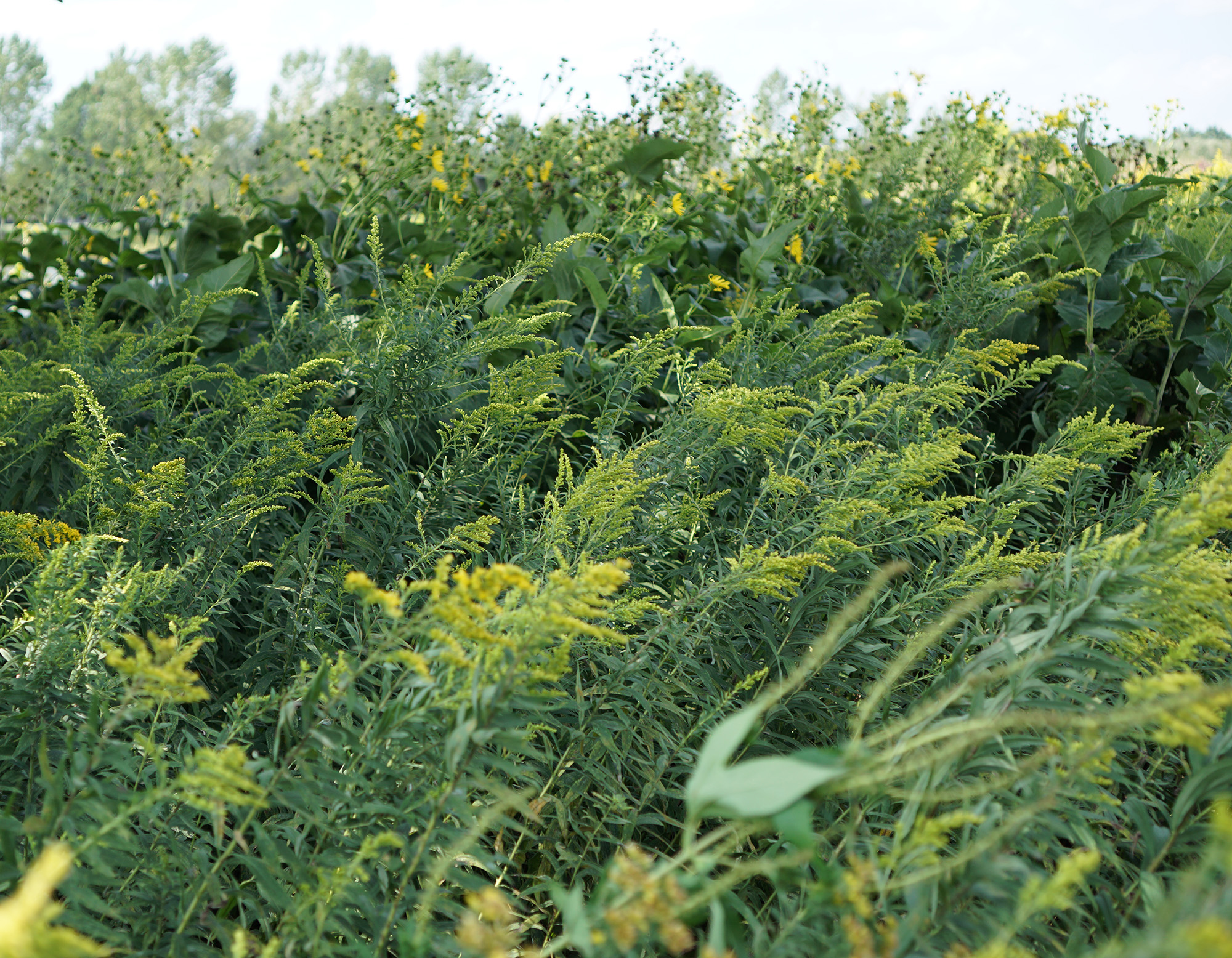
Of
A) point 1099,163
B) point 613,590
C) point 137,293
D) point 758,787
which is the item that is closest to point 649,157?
point 1099,163

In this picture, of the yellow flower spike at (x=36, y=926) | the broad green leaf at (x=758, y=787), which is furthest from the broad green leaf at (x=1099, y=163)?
the yellow flower spike at (x=36, y=926)

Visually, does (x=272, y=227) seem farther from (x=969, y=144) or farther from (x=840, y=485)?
(x=969, y=144)

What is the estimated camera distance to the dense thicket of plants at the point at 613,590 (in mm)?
1000

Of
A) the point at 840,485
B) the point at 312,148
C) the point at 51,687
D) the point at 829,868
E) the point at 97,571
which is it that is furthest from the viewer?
the point at 312,148

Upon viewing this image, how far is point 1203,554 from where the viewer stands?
52.9 inches

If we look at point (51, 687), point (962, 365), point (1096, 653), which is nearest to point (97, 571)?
point (51, 687)

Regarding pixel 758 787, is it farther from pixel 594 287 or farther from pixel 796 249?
pixel 796 249

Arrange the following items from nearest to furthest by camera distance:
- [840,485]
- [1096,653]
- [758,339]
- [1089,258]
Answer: [1096,653], [840,485], [758,339], [1089,258]

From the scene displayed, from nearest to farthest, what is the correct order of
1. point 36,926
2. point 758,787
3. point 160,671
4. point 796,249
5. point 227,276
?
point 36,926 → point 758,787 → point 160,671 → point 227,276 → point 796,249

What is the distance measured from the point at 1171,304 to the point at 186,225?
4.23 metres

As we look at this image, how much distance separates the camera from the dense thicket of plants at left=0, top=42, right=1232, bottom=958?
1000 millimetres

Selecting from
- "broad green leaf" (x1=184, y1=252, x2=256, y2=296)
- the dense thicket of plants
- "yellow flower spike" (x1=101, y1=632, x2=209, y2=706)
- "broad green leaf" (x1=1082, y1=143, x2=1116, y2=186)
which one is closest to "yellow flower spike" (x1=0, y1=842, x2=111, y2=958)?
the dense thicket of plants

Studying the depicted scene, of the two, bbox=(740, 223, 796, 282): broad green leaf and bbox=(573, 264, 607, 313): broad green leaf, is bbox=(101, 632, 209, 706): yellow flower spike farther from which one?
bbox=(740, 223, 796, 282): broad green leaf

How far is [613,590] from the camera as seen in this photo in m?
1.10
